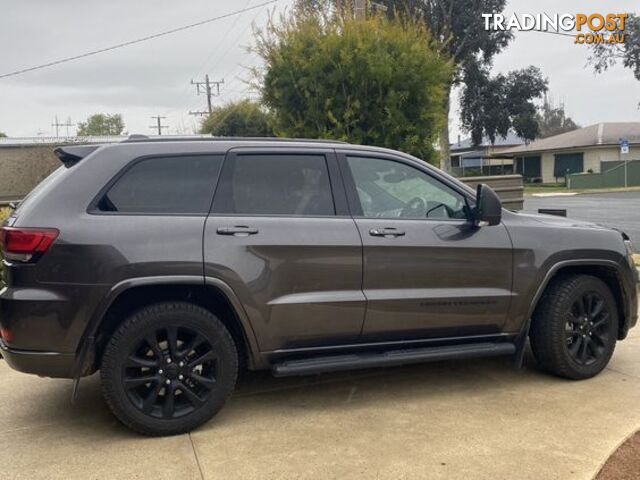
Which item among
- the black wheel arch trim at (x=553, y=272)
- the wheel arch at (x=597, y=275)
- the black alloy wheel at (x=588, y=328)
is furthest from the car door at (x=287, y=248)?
the black alloy wheel at (x=588, y=328)

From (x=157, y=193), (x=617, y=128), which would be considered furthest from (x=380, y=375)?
(x=617, y=128)

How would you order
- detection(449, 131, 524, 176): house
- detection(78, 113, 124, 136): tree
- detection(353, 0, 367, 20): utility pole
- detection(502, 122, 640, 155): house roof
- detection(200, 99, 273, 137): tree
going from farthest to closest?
1. detection(78, 113, 124, 136): tree
2. detection(449, 131, 524, 176): house
3. detection(502, 122, 640, 155): house roof
4. detection(200, 99, 273, 137): tree
5. detection(353, 0, 367, 20): utility pole

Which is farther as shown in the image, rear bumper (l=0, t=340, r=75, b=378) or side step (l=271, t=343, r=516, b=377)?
side step (l=271, t=343, r=516, b=377)

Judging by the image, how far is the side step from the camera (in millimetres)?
3898

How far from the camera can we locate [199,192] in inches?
153

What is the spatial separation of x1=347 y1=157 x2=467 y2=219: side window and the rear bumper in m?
2.17

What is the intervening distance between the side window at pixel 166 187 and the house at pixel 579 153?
4186cm

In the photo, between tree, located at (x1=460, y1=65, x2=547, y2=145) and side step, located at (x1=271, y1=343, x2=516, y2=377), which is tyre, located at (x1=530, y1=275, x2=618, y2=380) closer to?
side step, located at (x1=271, y1=343, x2=516, y2=377)

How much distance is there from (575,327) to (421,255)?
147cm

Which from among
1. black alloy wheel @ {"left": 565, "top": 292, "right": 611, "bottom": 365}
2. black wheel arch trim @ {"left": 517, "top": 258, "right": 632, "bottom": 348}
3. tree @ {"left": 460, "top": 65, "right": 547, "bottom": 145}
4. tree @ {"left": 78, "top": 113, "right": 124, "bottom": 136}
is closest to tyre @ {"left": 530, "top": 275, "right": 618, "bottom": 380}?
black alloy wheel @ {"left": 565, "top": 292, "right": 611, "bottom": 365}

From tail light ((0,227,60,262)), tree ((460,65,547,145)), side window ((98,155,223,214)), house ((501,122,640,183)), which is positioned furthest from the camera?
house ((501,122,640,183))

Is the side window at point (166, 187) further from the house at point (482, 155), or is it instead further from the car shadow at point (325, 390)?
the house at point (482, 155)

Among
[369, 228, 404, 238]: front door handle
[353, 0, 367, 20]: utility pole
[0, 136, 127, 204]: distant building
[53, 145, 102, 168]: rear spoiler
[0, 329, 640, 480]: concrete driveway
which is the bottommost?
[0, 329, 640, 480]: concrete driveway

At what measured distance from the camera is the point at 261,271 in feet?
12.4
